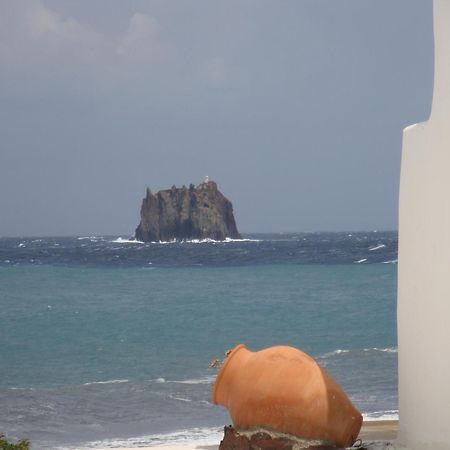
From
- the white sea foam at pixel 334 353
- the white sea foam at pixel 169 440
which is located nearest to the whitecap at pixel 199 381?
the white sea foam at pixel 334 353

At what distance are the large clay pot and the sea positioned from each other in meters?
4.26

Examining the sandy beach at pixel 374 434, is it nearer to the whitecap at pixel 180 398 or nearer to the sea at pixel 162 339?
the sea at pixel 162 339

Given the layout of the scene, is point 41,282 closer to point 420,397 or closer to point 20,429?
point 20,429

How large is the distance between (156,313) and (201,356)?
34.8 ft

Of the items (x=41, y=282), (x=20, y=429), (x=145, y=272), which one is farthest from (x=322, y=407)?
(x=145, y=272)

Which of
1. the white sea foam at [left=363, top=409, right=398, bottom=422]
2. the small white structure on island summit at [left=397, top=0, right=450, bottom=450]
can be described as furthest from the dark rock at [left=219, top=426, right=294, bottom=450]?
the white sea foam at [left=363, top=409, right=398, bottom=422]

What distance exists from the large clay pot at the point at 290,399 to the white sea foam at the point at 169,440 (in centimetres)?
405

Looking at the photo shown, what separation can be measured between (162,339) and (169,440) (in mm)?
13376

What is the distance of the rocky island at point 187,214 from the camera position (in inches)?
3602

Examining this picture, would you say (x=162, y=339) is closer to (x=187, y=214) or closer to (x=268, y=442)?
(x=268, y=442)

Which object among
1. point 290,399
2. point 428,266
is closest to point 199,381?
point 290,399

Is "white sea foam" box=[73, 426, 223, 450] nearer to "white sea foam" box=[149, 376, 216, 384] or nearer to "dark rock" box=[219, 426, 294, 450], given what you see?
"dark rock" box=[219, 426, 294, 450]

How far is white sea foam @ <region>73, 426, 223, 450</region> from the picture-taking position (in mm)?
10008

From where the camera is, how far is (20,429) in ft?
39.2
